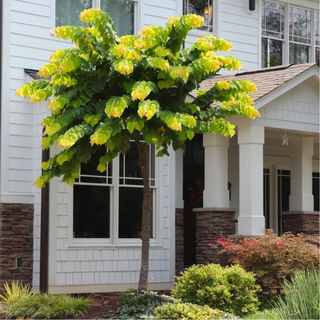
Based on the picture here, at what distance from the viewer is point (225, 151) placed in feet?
48.1

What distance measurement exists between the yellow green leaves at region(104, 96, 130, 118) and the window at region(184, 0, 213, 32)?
21.6ft

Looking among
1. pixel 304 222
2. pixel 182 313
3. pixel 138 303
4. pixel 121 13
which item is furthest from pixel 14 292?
pixel 304 222

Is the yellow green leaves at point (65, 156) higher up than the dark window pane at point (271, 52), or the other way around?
the dark window pane at point (271, 52)

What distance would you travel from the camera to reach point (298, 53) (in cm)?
1852

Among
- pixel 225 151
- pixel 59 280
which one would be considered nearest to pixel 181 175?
pixel 225 151

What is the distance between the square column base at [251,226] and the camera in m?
13.8

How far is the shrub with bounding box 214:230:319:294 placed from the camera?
12.5 m

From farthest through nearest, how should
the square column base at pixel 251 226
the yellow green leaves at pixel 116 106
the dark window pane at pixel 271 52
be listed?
the dark window pane at pixel 271 52
the square column base at pixel 251 226
the yellow green leaves at pixel 116 106

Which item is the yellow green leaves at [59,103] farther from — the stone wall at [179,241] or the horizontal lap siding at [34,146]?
the stone wall at [179,241]

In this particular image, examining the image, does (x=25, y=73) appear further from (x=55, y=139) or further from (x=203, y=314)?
(x=203, y=314)

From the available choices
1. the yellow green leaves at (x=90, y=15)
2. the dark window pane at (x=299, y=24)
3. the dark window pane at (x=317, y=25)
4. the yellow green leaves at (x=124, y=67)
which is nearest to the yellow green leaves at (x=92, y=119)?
the yellow green leaves at (x=124, y=67)

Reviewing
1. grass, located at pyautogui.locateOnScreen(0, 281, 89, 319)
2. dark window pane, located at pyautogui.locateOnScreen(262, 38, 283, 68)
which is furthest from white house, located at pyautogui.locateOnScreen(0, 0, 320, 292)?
grass, located at pyautogui.locateOnScreen(0, 281, 89, 319)

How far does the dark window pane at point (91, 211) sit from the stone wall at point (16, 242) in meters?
0.87

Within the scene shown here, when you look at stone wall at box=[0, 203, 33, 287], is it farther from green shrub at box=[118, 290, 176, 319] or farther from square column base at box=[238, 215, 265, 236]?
square column base at box=[238, 215, 265, 236]
